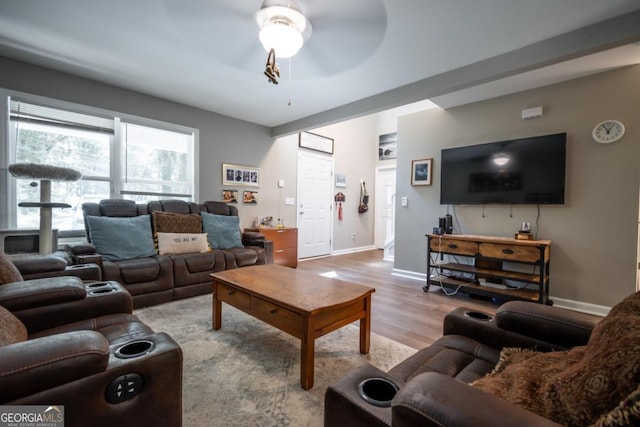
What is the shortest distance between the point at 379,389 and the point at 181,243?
2.91m

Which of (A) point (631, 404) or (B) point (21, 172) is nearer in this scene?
(A) point (631, 404)

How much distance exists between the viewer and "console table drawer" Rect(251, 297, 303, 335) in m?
1.61

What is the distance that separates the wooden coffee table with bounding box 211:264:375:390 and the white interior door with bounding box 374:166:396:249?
480 cm

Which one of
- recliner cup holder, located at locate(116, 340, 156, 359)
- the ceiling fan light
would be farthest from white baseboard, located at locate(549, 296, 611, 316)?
recliner cup holder, located at locate(116, 340, 156, 359)

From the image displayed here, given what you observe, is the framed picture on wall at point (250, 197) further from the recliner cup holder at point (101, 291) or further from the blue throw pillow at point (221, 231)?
the recliner cup holder at point (101, 291)

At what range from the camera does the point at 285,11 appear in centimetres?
192

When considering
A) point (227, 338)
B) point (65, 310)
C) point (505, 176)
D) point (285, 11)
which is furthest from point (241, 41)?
point (505, 176)

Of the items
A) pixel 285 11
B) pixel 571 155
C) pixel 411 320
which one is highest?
pixel 285 11

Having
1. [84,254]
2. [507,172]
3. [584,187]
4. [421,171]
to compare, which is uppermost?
[421,171]

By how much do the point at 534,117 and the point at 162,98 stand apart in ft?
15.3

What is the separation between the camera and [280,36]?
1.98 metres

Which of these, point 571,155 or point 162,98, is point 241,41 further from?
point 571,155

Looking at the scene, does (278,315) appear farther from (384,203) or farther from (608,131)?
(384,203)

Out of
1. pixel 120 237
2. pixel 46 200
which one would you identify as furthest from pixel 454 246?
pixel 46 200
